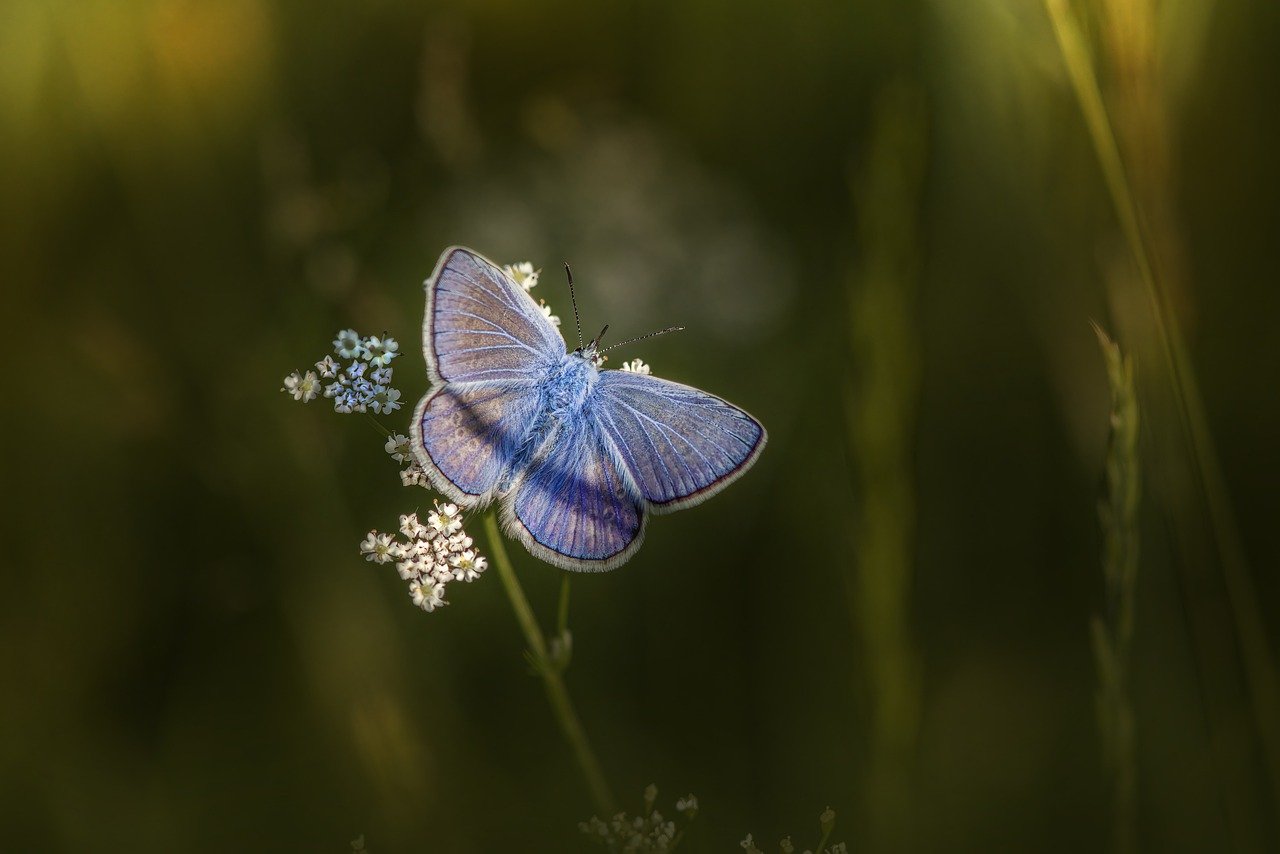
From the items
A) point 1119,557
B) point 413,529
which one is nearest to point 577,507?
point 413,529

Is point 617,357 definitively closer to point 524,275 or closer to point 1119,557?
point 524,275

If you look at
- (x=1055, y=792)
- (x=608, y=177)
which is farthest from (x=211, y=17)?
(x=1055, y=792)

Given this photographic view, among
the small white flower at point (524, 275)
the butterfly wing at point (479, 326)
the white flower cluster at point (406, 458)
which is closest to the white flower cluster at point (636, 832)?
the white flower cluster at point (406, 458)

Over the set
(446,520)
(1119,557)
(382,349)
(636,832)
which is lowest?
(636,832)

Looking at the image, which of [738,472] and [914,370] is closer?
[914,370]

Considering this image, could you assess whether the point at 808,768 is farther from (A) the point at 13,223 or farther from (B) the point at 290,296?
(A) the point at 13,223

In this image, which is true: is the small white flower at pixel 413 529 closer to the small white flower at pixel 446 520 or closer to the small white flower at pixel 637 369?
the small white flower at pixel 446 520

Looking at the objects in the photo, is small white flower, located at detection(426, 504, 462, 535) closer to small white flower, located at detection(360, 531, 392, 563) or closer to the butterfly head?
small white flower, located at detection(360, 531, 392, 563)
